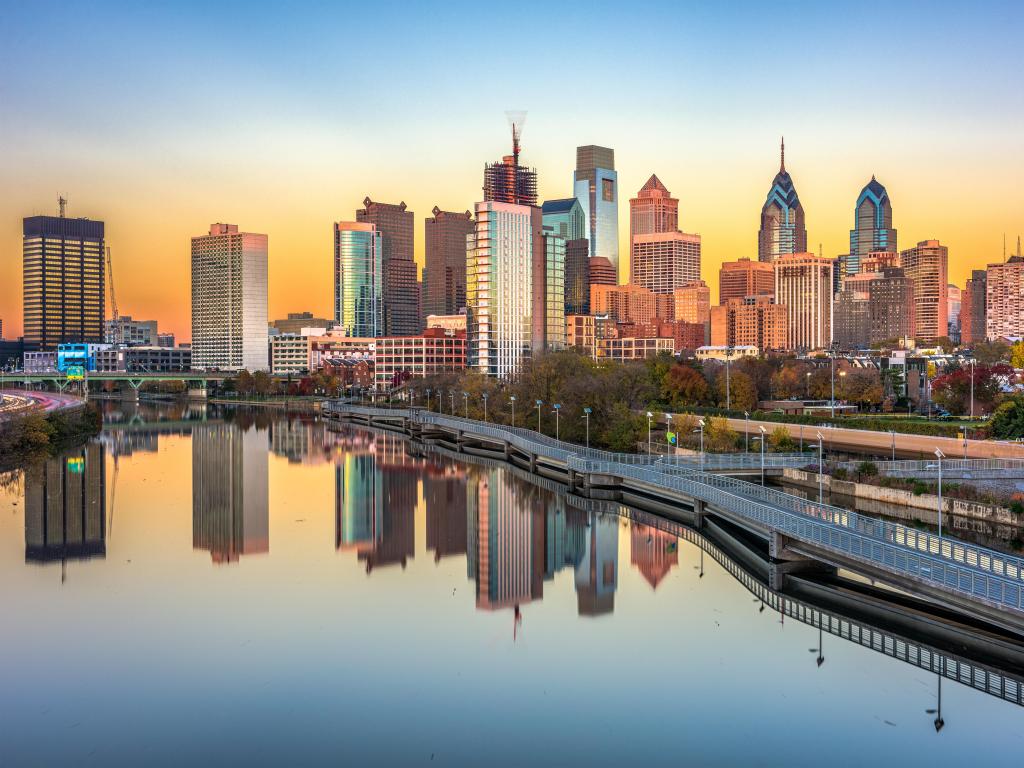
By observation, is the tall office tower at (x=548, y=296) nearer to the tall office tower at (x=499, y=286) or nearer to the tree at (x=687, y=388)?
the tall office tower at (x=499, y=286)

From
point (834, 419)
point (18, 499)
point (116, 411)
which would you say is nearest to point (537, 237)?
point (116, 411)

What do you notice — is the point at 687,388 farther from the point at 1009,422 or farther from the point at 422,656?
the point at 422,656

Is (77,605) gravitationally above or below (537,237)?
below

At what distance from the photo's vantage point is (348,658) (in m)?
28.2

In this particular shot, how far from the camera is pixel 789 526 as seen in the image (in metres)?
34.0

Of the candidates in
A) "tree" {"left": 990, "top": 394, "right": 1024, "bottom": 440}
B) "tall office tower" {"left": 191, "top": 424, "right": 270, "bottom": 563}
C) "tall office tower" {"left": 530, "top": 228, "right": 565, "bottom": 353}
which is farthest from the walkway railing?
"tall office tower" {"left": 530, "top": 228, "right": 565, "bottom": 353}

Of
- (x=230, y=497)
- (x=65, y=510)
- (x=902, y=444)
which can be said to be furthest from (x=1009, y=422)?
(x=65, y=510)

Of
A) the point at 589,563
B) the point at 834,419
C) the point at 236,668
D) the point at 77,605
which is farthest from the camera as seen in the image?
the point at 834,419

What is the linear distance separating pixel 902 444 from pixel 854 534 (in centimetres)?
3269

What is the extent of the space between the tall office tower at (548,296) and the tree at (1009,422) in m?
134

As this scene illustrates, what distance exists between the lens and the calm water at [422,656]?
2270 centimetres

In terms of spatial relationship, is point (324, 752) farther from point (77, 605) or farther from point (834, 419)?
point (834, 419)

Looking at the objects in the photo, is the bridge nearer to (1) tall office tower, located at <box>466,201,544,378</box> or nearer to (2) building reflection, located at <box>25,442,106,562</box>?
(2) building reflection, located at <box>25,442,106,562</box>

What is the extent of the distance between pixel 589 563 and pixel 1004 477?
839 inches
